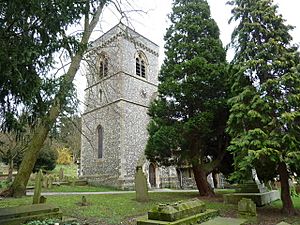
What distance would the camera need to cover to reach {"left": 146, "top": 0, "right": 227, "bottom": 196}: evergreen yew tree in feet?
40.4

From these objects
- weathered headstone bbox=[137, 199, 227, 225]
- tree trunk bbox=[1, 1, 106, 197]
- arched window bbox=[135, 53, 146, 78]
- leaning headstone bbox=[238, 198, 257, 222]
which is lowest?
leaning headstone bbox=[238, 198, 257, 222]

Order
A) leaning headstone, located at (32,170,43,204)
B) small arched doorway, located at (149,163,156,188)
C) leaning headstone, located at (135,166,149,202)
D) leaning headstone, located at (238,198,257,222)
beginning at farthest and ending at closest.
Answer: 1. small arched doorway, located at (149,163,156,188)
2. leaning headstone, located at (135,166,149,202)
3. leaning headstone, located at (238,198,257,222)
4. leaning headstone, located at (32,170,43,204)

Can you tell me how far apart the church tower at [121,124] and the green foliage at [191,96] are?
732 cm

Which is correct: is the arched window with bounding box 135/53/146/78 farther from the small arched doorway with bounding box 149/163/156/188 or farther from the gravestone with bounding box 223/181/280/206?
the gravestone with bounding box 223/181/280/206

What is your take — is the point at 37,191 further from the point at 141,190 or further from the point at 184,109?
the point at 184,109

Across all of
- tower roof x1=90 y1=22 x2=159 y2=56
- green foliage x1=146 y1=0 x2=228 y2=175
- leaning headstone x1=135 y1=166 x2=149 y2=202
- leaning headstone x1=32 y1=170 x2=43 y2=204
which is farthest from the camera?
tower roof x1=90 y1=22 x2=159 y2=56

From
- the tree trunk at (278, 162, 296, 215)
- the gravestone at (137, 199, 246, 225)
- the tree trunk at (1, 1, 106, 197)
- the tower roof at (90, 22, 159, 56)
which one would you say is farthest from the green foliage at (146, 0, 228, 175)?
the tower roof at (90, 22, 159, 56)

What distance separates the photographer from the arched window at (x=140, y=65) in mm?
25922

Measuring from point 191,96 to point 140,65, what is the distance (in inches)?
570

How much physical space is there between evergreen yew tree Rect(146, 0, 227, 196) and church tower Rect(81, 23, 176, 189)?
24.1 feet

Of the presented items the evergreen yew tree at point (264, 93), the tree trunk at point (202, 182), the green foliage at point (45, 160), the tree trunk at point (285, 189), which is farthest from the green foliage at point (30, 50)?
the green foliage at point (45, 160)

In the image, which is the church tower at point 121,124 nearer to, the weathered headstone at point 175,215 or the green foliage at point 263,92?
the green foliage at point 263,92

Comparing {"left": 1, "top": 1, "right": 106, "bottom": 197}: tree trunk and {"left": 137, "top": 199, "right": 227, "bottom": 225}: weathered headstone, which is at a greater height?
{"left": 1, "top": 1, "right": 106, "bottom": 197}: tree trunk

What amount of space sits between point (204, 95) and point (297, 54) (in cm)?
472
